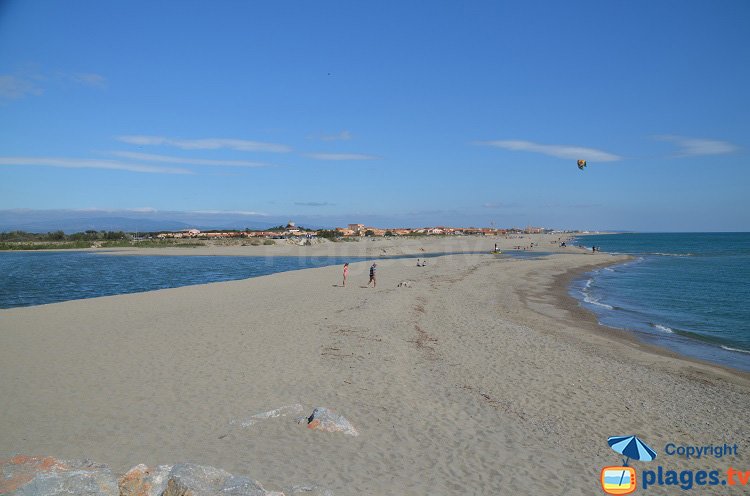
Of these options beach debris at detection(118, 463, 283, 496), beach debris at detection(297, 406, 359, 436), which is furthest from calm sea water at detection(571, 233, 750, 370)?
beach debris at detection(118, 463, 283, 496)

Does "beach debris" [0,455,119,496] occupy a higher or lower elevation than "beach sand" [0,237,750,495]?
higher

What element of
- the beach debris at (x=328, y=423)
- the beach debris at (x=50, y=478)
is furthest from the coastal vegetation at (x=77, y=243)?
the beach debris at (x=50, y=478)

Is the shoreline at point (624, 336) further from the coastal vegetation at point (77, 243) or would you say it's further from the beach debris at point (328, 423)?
the coastal vegetation at point (77, 243)

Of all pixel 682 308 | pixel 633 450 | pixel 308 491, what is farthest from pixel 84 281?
pixel 682 308

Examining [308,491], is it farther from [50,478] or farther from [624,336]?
[624,336]

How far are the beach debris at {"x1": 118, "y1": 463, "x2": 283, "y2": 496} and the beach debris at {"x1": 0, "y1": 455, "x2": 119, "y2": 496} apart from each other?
0.53 feet

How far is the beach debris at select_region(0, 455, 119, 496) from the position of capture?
381cm

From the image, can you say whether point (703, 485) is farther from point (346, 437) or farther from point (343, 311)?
point (343, 311)

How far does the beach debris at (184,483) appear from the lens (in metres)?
4.11

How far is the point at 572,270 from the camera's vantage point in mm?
40406

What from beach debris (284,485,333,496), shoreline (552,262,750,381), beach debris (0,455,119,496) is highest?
beach debris (0,455,119,496)

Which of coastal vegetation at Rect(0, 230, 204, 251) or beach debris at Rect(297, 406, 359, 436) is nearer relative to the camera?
beach debris at Rect(297, 406, 359, 436)

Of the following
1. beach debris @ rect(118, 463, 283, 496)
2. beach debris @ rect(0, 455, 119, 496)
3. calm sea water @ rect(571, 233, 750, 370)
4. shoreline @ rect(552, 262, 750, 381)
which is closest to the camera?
beach debris @ rect(0, 455, 119, 496)

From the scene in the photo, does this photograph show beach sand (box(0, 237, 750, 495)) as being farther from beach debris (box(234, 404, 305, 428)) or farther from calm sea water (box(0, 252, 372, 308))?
calm sea water (box(0, 252, 372, 308))
